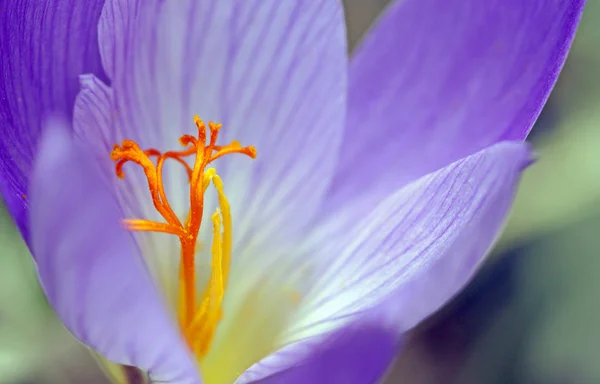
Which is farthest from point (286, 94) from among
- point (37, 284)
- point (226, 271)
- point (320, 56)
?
point (37, 284)

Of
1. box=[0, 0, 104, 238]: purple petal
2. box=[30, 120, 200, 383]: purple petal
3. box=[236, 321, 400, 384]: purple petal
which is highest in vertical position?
box=[0, 0, 104, 238]: purple petal

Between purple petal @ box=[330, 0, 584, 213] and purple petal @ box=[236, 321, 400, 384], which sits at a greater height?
purple petal @ box=[330, 0, 584, 213]

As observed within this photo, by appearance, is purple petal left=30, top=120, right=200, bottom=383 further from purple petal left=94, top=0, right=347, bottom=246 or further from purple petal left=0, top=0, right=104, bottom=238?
purple petal left=94, top=0, right=347, bottom=246

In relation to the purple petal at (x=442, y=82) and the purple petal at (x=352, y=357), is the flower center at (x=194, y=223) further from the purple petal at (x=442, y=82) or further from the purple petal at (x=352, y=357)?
the purple petal at (x=352, y=357)

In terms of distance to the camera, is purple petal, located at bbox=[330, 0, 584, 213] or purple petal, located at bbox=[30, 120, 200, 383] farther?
purple petal, located at bbox=[330, 0, 584, 213]

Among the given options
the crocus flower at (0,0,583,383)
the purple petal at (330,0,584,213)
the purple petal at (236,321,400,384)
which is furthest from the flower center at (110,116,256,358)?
the purple petal at (236,321,400,384)

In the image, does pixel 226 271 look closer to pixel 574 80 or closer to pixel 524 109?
pixel 524 109

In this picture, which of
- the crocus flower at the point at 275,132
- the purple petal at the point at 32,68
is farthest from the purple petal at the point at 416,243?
the purple petal at the point at 32,68
